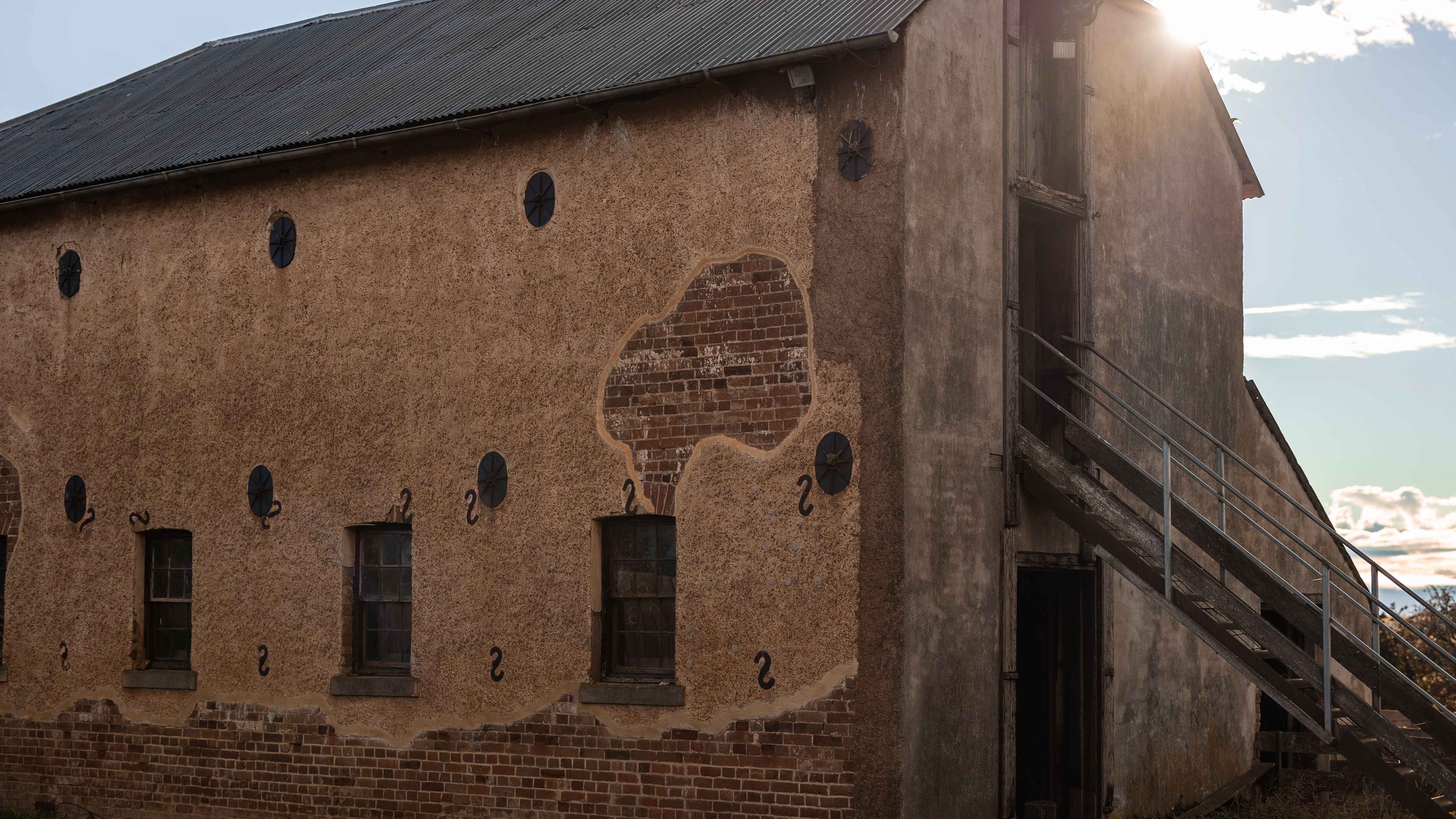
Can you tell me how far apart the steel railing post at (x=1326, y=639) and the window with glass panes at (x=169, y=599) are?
31.1ft

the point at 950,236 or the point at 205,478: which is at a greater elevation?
the point at 950,236

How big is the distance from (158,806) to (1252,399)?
38.7 feet

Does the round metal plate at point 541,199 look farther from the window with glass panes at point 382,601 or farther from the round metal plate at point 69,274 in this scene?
the round metal plate at point 69,274

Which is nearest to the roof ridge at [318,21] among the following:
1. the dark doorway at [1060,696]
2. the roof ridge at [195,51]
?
the roof ridge at [195,51]

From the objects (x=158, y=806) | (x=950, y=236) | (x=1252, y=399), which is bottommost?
(x=158, y=806)

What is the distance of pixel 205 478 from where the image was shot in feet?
43.0

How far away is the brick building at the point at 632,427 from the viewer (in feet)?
33.2

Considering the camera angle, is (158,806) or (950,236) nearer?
(950,236)

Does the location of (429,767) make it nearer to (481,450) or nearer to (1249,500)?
(481,450)

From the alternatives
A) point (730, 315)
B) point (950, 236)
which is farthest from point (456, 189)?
point (950, 236)

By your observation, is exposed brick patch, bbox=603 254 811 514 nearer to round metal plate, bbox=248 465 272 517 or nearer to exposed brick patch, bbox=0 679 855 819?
exposed brick patch, bbox=0 679 855 819

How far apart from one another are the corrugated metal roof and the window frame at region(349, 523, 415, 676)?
129 inches

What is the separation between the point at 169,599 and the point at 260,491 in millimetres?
1578

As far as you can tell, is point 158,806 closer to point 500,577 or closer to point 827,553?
point 500,577
